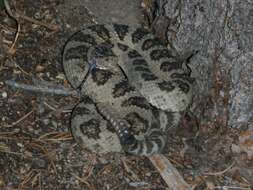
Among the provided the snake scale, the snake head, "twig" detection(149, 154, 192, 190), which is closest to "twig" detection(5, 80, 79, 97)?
the snake scale

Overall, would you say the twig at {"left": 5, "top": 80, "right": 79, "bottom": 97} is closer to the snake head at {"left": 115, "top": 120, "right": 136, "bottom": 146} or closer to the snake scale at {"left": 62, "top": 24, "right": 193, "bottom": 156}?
the snake scale at {"left": 62, "top": 24, "right": 193, "bottom": 156}

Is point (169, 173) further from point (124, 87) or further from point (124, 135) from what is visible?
point (124, 87)

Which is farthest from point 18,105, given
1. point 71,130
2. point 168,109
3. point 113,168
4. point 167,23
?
point 167,23

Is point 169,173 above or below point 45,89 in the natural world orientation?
below

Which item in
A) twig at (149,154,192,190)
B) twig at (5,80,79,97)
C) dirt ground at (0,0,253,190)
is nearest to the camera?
dirt ground at (0,0,253,190)

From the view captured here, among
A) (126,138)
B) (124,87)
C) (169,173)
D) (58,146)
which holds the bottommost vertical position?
(169,173)

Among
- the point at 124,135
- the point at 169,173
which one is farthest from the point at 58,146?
the point at 169,173

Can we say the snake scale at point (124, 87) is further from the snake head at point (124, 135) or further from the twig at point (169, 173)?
the twig at point (169, 173)
